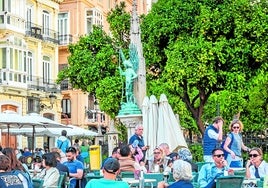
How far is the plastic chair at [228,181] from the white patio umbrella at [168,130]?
8.45m

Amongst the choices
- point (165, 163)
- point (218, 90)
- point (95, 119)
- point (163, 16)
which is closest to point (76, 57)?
point (163, 16)

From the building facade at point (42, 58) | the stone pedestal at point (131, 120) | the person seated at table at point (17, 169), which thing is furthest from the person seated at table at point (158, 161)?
the building facade at point (42, 58)

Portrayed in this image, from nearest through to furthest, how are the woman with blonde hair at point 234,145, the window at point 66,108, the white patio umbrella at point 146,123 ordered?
the woman with blonde hair at point 234,145
the white patio umbrella at point 146,123
the window at point 66,108

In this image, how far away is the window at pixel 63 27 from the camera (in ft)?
168

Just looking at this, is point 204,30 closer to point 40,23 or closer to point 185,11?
point 185,11

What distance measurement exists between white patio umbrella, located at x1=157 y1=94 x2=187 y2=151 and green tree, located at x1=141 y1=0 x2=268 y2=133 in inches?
309

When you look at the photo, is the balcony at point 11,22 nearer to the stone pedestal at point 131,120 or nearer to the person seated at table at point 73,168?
the stone pedestal at point 131,120

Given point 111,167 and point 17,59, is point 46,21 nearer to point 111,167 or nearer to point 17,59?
point 17,59

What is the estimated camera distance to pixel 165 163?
15.0 metres

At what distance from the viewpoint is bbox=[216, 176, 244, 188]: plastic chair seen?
10.3 metres

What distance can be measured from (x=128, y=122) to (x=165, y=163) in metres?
9.90

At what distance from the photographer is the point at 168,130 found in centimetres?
1956

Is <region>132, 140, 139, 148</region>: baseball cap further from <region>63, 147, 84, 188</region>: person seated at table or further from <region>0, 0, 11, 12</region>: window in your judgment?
<region>0, 0, 11, 12</region>: window

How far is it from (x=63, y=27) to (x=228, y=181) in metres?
43.2
